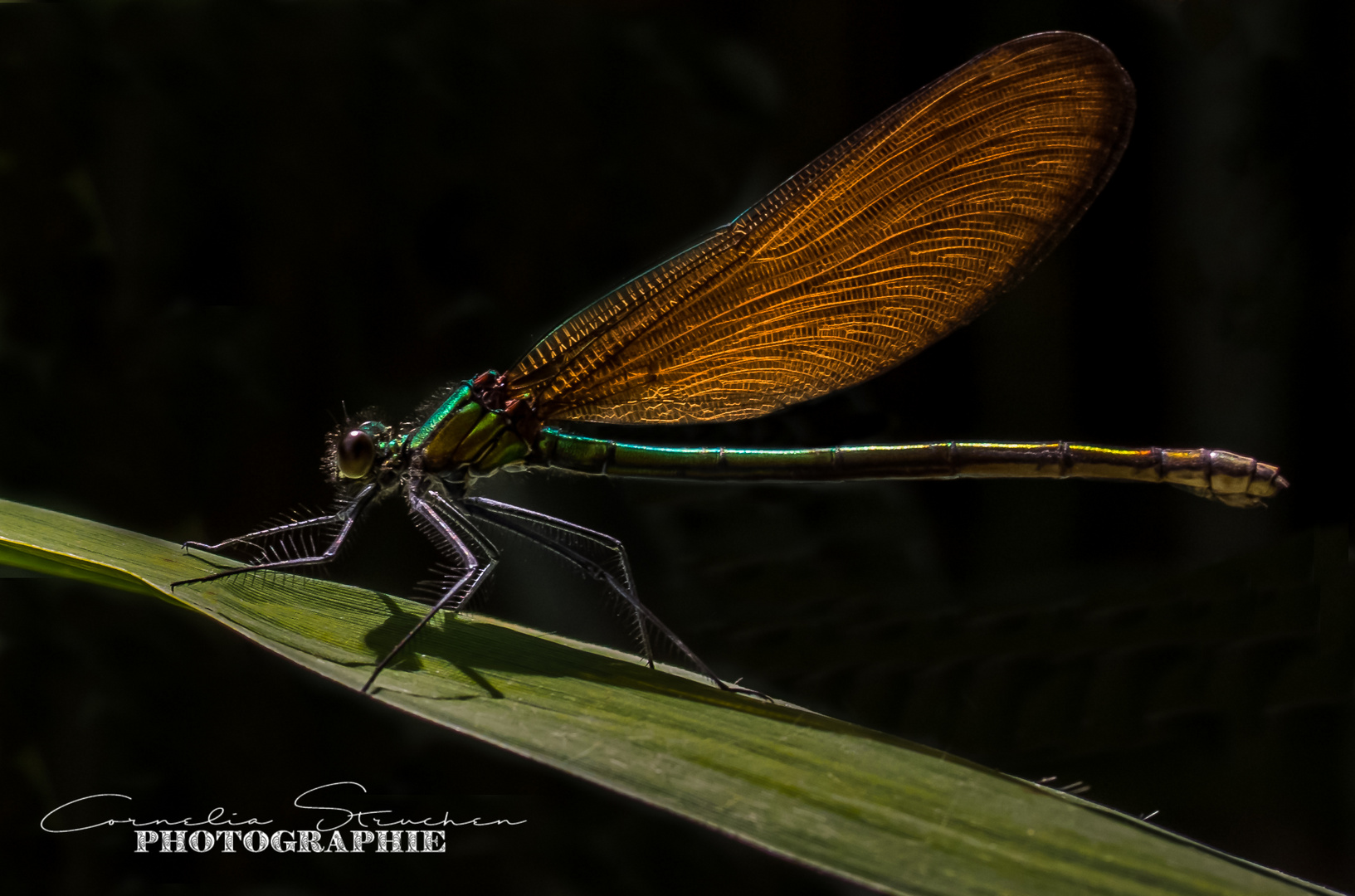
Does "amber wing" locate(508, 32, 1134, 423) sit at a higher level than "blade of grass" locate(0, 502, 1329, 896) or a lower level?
higher

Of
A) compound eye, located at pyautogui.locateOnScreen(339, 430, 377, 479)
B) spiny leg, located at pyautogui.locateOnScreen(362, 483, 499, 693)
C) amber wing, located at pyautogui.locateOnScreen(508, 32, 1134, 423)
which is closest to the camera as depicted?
spiny leg, located at pyautogui.locateOnScreen(362, 483, 499, 693)

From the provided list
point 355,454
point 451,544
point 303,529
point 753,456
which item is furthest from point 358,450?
point 753,456

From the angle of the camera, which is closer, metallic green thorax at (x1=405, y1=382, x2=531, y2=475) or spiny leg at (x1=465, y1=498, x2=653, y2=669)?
spiny leg at (x1=465, y1=498, x2=653, y2=669)

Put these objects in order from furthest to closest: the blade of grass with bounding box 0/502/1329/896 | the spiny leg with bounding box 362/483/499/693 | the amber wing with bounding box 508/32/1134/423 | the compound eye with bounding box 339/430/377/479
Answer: the compound eye with bounding box 339/430/377/479 < the amber wing with bounding box 508/32/1134/423 < the spiny leg with bounding box 362/483/499/693 < the blade of grass with bounding box 0/502/1329/896

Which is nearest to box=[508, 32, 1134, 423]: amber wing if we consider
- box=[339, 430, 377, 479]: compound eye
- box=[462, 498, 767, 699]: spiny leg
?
box=[462, 498, 767, 699]: spiny leg

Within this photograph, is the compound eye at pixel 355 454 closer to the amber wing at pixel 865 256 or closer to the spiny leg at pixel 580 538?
the spiny leg at pixel 580 538

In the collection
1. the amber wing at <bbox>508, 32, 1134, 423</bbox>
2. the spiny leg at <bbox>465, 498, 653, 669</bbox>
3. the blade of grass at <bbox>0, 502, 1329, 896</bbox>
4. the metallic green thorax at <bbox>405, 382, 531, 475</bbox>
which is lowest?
the blade of grass at <bbox>0, 502, 1329, 896</bbox>

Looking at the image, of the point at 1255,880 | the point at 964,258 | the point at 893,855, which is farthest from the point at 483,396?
the point at 1255,880

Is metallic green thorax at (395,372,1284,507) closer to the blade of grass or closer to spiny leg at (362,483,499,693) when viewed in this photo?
spiny leg at (362,483,499,693)
